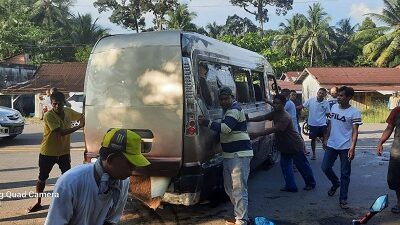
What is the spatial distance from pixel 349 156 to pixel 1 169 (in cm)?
663

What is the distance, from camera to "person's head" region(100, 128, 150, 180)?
1.95 metres

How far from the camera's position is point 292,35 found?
48344 millimetres

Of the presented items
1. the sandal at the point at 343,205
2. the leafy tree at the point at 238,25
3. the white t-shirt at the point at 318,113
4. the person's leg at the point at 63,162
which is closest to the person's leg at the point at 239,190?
the sandal at the point at 343,205

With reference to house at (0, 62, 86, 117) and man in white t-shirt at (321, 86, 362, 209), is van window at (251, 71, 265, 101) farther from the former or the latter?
house at (0, 62, 86, 117)

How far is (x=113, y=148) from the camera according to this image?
195 cm

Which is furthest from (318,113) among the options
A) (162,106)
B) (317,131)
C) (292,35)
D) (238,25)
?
(238,25)

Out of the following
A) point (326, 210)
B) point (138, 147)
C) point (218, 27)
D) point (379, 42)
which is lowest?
point (326, 210)

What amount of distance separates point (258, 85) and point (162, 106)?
3.14m

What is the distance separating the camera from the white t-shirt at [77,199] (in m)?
1.94

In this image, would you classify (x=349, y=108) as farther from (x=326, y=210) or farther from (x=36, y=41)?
(x=36, y=41)

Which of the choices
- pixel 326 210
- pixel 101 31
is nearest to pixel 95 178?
pixel 326 210

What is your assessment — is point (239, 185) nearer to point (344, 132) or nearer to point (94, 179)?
point (344, 132)

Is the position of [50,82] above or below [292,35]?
below

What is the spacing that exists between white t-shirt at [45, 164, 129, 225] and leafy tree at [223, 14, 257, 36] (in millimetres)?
53497
